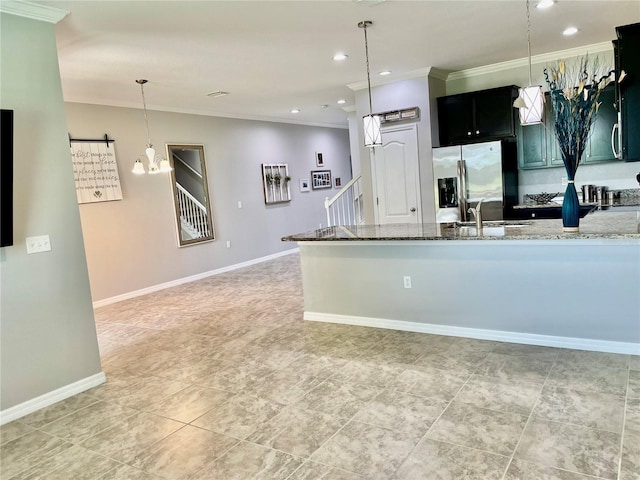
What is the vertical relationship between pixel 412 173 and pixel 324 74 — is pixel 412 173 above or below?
below

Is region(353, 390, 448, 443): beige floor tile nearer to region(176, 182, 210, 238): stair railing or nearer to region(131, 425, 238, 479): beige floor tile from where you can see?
region(131, 425, 238, 479): beige floor tile

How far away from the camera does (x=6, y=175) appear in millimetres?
2904

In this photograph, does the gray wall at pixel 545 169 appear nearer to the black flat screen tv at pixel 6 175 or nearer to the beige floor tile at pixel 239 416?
the beige floor tile at pixel 239 416

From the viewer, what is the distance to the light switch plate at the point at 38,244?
3.12m

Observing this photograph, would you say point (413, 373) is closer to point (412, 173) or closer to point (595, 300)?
point (595, 300)

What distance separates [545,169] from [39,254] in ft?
18.6

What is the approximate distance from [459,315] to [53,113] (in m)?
3.53

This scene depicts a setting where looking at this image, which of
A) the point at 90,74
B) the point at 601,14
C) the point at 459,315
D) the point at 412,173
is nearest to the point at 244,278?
the point at 412,173

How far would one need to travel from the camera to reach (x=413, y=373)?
322cm

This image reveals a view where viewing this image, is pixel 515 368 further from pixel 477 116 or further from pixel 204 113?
pixel 204 113

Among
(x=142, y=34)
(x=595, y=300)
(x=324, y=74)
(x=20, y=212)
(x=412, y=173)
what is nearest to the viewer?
(x=20, y=212)

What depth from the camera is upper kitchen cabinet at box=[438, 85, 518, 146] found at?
5.64m

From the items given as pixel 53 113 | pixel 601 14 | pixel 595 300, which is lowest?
pixel 595 300

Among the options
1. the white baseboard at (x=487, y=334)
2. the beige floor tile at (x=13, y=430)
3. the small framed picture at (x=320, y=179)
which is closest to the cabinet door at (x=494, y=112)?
the white baseboard at (x=487, y=334)
